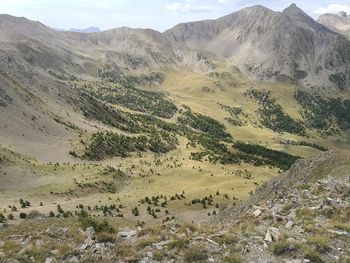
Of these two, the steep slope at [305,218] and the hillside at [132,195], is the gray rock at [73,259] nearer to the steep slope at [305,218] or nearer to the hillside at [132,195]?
the hillside at [132,195]

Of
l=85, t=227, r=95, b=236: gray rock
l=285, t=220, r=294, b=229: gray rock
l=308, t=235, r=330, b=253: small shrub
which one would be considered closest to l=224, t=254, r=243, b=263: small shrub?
l=308, t=235, r=330, b=253: small shrub

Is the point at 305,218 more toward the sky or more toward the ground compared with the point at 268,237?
more toward the ground

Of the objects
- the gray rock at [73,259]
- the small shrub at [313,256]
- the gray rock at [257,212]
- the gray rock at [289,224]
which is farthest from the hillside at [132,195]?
the gray rock at [257,212]

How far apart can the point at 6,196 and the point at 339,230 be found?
4341cm

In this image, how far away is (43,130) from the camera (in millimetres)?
100500

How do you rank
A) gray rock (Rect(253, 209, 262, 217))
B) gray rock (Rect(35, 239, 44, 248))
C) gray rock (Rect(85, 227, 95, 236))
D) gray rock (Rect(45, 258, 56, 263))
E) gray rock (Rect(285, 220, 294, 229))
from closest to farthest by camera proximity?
gray rock (Rect(45, 258, 56, 263)) → gray rock (Rect(35, 239, 44, 248)) → gray rock (Rect(85, 227, 95, 236)) → gray rock (Rect(285, 220, 294, 229)) → gray rock (Rect(253, 209, 262, 217))

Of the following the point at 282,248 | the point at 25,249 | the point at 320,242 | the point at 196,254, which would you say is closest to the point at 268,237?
the point at 282,248

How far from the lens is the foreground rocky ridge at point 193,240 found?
69.5ft

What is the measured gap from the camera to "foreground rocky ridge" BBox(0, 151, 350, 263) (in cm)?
2119

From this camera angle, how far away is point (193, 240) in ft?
74.6

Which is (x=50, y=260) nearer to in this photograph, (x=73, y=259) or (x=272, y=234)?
(x=73, y=259)

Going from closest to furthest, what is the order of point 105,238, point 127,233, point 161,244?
1. point 161,244
2. point 105,238
3. point 127,233

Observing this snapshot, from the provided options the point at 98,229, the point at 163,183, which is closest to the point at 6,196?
the point at 163,183

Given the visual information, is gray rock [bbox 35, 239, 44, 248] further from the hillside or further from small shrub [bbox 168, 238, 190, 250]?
small shrub [bbox 168, 238, 190, 250]
